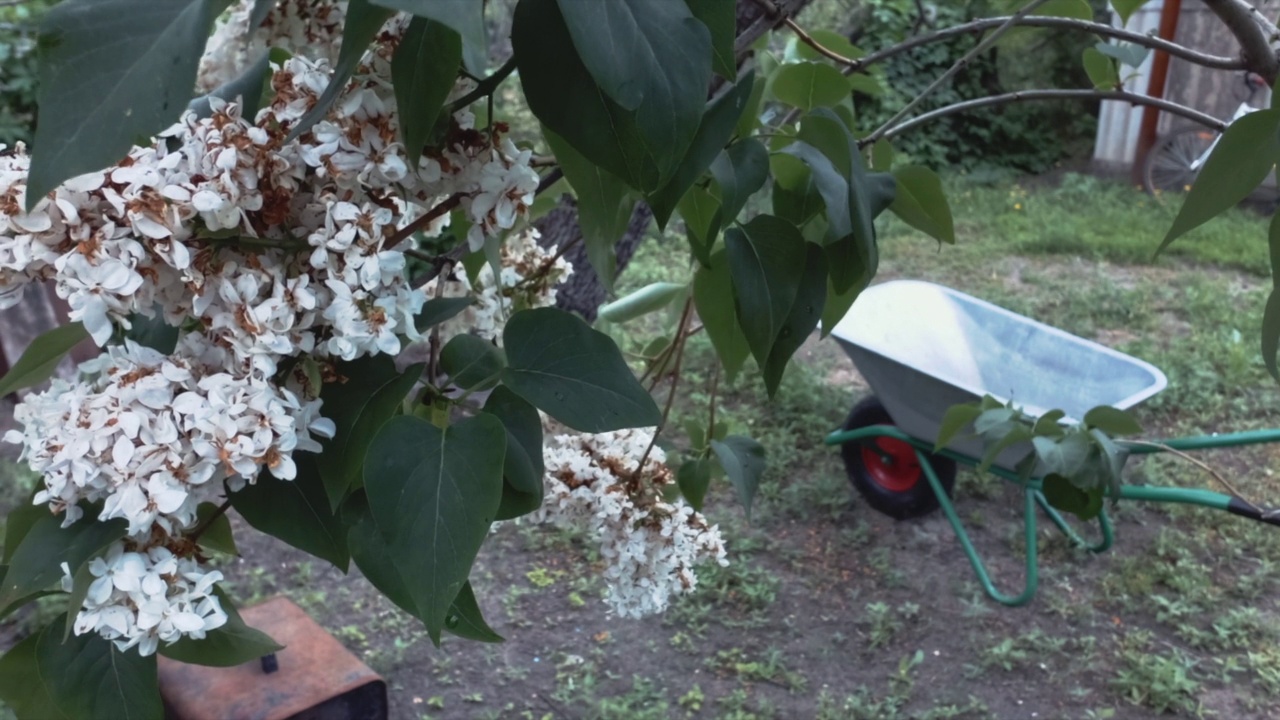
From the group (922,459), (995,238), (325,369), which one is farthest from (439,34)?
(995,238)

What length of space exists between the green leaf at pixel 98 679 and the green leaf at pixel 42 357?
137mm

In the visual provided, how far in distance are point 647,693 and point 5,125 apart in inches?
107

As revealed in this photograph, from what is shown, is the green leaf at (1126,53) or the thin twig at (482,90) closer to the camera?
the thin twig at (482,90)

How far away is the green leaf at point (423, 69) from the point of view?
1.37ft

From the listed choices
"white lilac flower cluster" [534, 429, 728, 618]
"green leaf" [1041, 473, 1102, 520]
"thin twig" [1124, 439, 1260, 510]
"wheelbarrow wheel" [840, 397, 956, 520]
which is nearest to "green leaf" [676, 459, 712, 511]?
"white lilac flower cluster" [534, 429, 728, 618]

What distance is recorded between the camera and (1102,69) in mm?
1026

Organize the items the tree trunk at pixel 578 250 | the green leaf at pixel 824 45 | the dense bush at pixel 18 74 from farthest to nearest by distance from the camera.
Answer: the dense bush at pixel 18 74 < the tree trunk at pixel 578 250 < the green leaf at pixel 824 45

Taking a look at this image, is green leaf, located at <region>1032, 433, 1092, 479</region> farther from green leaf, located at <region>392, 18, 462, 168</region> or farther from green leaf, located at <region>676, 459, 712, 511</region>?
green leaf, located at <region>392, 18, 462, 168</region>

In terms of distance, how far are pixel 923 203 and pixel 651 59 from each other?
46 cm

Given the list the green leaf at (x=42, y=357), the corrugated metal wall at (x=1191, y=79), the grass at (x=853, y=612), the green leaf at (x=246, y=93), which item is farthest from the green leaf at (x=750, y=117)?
the corrugated metal wall at (x=1191, y=79)

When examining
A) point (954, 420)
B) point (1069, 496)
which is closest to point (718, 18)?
point (954, 420)

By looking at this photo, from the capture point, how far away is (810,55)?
0.95 meters

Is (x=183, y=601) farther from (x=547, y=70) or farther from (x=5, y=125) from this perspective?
(x=5, y=125)

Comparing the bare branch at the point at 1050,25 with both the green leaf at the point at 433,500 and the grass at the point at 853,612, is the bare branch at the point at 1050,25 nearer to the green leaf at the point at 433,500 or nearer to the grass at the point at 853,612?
the green leaf at the point at 433,500
